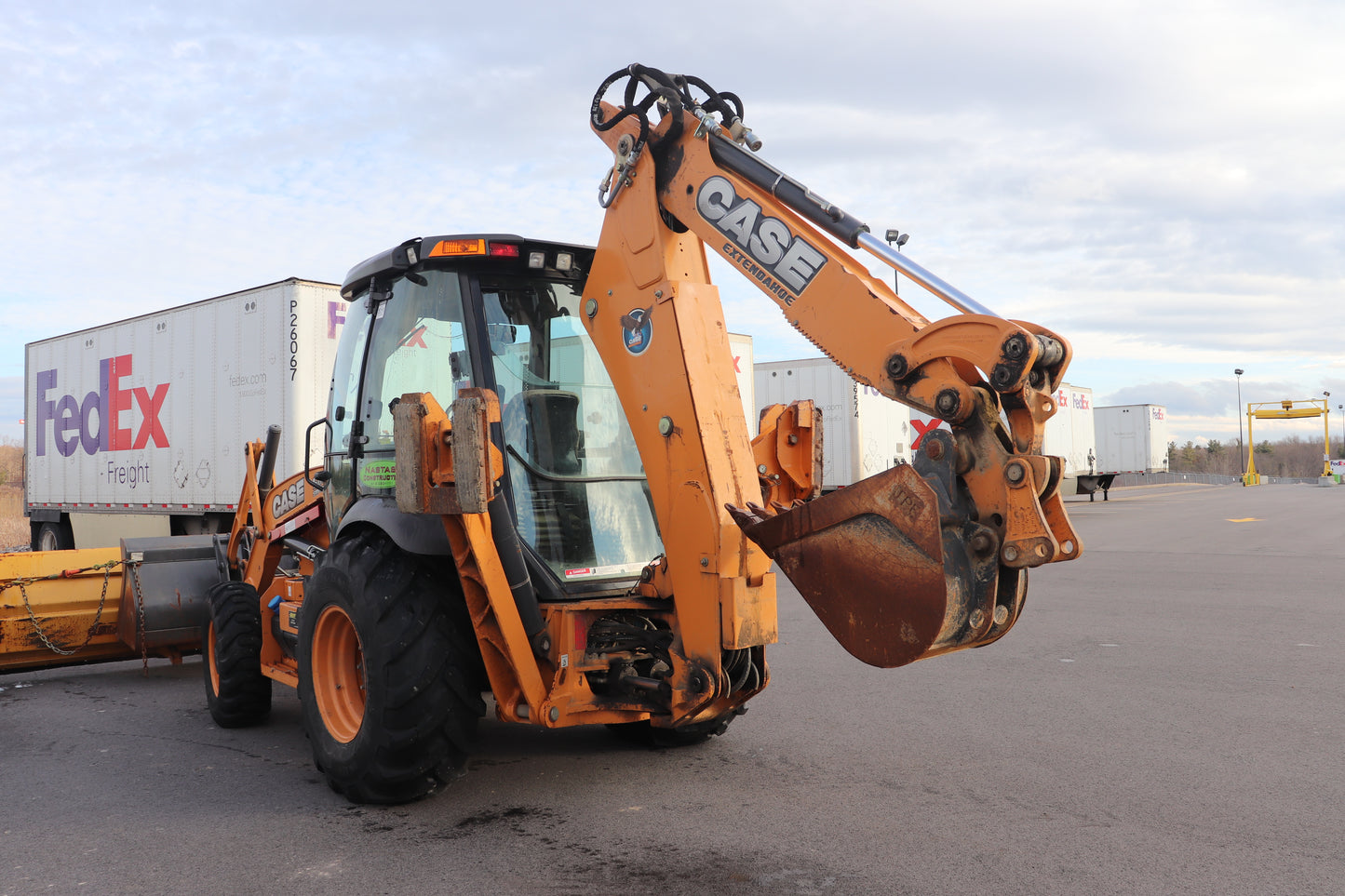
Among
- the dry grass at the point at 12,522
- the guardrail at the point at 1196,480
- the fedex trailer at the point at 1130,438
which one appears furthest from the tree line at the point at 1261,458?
the dry grass at the point at 12,522

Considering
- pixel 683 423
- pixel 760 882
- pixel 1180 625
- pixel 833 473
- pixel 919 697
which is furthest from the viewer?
pixel 833 473

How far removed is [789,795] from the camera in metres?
4.80

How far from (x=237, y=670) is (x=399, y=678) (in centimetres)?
234

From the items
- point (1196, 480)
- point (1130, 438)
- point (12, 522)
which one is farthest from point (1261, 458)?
point (12, 522)

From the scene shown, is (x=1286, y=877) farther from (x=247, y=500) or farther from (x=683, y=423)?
(x=247, y=500)

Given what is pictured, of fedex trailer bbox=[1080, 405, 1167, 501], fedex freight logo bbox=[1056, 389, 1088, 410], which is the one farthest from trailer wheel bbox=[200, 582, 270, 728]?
fedex trailer bbox=[1080, 405, 1167, 501]

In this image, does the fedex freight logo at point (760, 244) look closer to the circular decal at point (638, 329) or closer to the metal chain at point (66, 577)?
the circular decal at point (638, 329)

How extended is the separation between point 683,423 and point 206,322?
11566mm

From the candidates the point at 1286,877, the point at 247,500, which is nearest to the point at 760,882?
the point at 1286,877

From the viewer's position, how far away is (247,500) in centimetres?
776

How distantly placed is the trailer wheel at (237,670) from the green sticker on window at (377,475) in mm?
1581

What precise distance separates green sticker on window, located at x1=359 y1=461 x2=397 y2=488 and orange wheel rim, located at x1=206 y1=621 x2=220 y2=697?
72.6 inches

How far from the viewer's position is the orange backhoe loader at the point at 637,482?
3463 mm

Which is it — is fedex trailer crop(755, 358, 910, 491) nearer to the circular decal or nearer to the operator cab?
the operator cab
